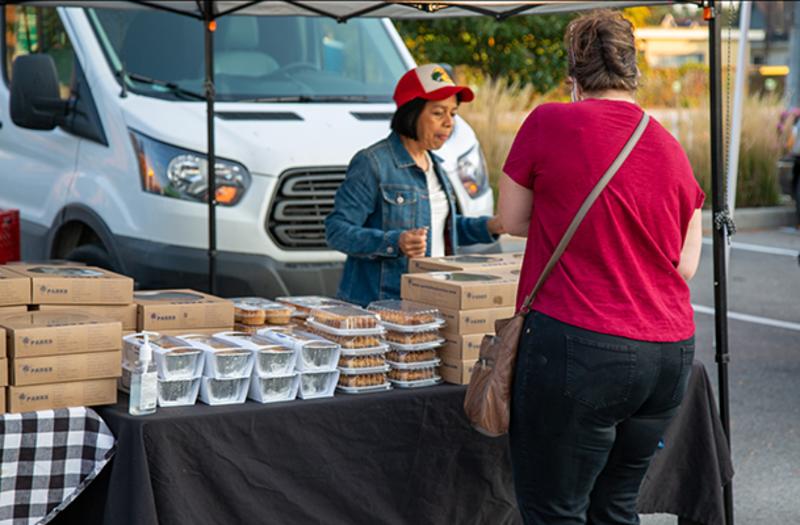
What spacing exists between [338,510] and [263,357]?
55 cm

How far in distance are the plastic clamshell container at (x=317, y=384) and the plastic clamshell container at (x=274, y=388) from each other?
0.07 feet

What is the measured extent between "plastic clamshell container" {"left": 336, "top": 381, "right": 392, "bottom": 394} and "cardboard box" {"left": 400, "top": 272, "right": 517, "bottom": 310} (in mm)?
359

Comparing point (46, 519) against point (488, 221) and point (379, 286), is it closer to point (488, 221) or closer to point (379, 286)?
point (379, 286)

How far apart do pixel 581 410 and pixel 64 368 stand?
1.48 meters

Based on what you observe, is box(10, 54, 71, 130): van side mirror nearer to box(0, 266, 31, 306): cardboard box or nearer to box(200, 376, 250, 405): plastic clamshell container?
box(0, 266, 31, 306): cardboard box

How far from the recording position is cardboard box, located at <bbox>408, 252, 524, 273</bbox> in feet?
14.3

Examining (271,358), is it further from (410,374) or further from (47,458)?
(47,458)

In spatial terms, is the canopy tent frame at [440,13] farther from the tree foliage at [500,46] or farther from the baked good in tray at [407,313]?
the tree foliage at [500,46]

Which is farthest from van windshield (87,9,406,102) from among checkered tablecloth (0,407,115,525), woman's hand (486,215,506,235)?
checkered tablecloth (0,407,115,525)

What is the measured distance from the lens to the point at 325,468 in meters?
3.67

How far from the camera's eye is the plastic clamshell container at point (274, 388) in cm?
359

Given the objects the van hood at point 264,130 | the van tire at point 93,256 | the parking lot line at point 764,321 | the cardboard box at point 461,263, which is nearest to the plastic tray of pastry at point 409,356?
the cardboard box at point 461,263

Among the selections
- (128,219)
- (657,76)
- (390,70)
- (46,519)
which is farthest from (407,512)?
(657,76)

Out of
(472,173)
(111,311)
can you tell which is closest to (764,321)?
(472,173)
